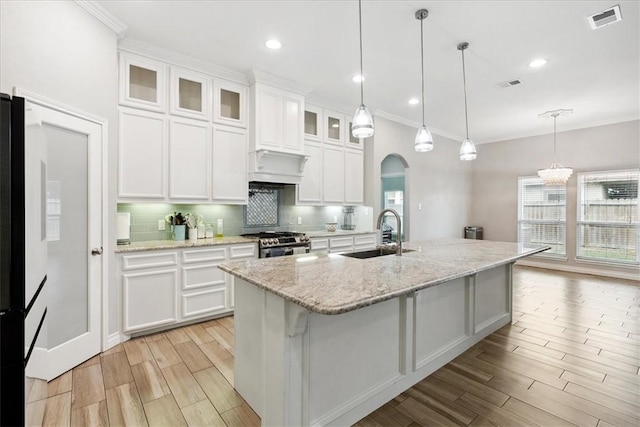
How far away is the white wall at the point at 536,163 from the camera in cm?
563

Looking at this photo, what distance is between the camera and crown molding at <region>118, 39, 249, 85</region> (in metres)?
3.02

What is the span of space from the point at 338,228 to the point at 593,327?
136 inches

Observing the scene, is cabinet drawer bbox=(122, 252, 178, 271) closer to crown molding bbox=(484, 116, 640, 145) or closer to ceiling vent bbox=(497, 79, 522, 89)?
ceiling vent bbox=(497, 79, 522, 89)

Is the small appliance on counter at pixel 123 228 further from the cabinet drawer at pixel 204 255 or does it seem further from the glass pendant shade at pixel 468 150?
the glass pendant shade at pixel 468 150

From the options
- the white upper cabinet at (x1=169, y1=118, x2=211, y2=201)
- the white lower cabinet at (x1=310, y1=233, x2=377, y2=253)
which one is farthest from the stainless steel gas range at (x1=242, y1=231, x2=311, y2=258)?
the white upper cabinet at (x1=169, y1=118, x2=211, y2=201)

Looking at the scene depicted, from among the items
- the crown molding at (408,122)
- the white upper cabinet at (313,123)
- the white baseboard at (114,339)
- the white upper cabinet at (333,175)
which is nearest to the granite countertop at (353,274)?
the white baseboard at (114,339)

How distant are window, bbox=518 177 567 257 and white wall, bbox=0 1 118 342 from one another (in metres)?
7.15

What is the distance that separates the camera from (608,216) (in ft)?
19.0

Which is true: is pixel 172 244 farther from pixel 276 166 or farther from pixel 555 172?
pixel 555 172

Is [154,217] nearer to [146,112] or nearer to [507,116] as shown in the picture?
[146,112]

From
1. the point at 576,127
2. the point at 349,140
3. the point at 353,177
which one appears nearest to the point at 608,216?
the point at 576,127

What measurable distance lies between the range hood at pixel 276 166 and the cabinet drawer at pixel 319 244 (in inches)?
34.5

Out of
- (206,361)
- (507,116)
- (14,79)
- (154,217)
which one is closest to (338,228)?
(154,217)

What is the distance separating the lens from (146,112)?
3.12 m
